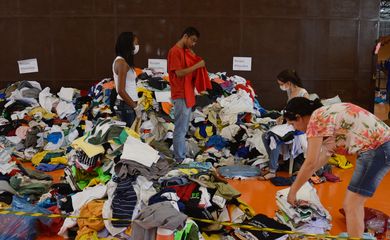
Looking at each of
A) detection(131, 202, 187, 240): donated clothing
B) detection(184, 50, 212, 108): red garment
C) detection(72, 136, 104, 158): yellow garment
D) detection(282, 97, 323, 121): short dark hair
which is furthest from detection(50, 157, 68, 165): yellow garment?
detection(282, 97, 323, 121): short dark hair

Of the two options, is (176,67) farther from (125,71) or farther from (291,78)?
(291,78)

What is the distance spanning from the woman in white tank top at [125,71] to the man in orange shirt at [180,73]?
0.54m

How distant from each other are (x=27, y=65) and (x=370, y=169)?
7437mm

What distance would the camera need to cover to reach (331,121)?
278cm

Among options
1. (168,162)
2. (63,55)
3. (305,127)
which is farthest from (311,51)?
(305,127)

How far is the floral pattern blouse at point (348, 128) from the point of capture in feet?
9.15

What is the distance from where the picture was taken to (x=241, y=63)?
28.7ft

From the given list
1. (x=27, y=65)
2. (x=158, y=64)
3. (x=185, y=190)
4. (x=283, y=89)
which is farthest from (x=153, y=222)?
(x=27, y=65)

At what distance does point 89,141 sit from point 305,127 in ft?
7.49

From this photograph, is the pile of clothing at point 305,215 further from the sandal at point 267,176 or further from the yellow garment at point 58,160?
the yellow garment at point 58,160

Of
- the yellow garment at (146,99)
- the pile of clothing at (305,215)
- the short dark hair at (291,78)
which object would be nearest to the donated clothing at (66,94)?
the yellow garment at (146,99)

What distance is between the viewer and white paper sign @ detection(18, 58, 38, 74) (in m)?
8.64

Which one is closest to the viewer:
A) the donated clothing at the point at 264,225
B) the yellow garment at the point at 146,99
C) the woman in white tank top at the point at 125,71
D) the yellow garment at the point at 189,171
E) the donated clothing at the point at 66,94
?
Answer: the donated clothing at the point at 264,225

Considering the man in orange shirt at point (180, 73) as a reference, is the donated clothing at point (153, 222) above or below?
below
